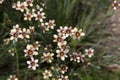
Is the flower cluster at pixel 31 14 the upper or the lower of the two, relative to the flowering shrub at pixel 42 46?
upper

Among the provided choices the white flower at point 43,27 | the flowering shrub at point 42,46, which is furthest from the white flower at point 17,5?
the white flower at point 43,27

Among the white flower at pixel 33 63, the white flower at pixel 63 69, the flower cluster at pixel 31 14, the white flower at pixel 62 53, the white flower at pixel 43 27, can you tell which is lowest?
the white flower at pixel 63 69

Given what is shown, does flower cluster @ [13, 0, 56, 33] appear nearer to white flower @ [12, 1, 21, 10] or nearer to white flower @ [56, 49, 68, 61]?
white flower @ [12, 1, 21, 10]

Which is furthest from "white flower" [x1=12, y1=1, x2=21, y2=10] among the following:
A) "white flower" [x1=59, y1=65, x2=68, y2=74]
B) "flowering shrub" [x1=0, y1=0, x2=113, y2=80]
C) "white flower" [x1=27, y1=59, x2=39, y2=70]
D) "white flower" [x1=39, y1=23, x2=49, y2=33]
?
"white flower" [x1=59, y1=65, x2=68, y2=74]

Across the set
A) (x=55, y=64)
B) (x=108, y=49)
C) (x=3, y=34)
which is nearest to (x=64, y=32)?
(x=55, y=64)

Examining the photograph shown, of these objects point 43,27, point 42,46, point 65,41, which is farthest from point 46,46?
point 65,41

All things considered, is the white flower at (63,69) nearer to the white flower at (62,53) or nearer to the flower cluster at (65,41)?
the flower cluster at (65,41)

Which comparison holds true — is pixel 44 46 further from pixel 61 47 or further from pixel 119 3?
pixel 119 3

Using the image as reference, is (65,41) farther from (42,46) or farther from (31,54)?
(42,46)
